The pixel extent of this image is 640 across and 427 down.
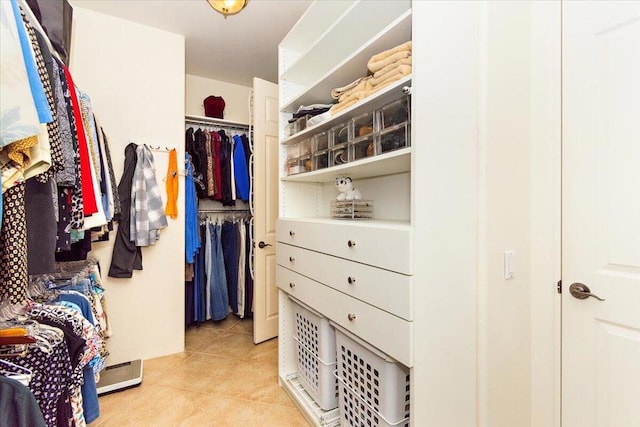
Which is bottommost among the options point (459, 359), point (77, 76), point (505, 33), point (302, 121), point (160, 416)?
point (160, 416)

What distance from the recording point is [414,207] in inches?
41.3

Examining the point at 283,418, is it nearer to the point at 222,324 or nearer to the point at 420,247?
the point at 420,247

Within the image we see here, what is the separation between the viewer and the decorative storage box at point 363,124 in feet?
4.81

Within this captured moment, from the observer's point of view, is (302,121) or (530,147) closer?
(530,147)

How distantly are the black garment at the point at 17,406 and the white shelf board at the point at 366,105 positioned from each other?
1440 mm

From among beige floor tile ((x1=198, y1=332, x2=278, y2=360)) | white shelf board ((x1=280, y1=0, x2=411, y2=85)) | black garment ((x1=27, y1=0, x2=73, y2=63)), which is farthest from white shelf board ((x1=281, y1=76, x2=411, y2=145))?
beige floor tile ((x1=198, y1=332, x2=278, y2=360))

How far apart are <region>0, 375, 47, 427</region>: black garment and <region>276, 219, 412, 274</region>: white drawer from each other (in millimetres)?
1048

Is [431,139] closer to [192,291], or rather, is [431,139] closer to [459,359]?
[459,359]

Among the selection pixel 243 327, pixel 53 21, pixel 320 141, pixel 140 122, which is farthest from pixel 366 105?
pixel 243 327

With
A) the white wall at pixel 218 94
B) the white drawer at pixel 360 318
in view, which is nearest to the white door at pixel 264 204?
the white drawer at pixel 360 318

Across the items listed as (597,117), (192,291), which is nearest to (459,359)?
(597,117)

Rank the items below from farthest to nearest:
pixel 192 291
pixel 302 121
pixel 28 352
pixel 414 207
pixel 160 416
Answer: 1. pixel 192 291
2. pixel 302 121
3. pixel 160 416
4. pixel 414 207
5. pixel 28 352

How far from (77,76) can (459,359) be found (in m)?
2.89

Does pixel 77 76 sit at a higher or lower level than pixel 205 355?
higher
